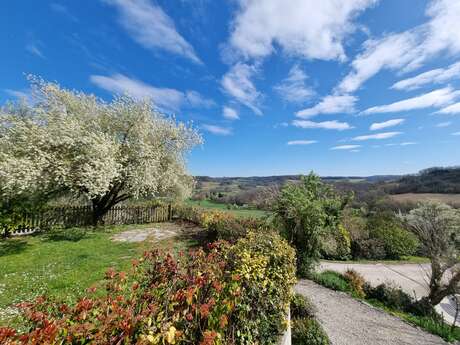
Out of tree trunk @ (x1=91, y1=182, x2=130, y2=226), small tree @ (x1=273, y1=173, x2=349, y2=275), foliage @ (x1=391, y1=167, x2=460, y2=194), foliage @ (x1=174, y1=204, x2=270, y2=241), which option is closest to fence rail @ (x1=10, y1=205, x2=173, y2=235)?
tree trunk @ (x1=91, y1=182, x2=130, y2=226)

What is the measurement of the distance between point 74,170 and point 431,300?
50.0ft

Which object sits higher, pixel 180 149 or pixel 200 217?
pixel 180 149

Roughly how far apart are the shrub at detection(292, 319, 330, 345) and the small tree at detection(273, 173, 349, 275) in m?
2.88

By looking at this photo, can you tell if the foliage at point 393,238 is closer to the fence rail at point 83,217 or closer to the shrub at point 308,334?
the shrub at point 308,334

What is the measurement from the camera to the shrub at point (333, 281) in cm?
755

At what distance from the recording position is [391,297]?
746 cm

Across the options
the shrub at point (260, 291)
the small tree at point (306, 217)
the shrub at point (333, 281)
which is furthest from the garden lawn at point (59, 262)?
the shrub at point (333, 281)

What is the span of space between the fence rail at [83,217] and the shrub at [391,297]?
45.5ft

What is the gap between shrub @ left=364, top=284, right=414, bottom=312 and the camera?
7.32 meters

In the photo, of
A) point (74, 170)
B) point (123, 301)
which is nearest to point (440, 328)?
point (123, 301)

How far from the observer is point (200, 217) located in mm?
15141

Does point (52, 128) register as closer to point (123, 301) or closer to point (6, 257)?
point (6, 257)

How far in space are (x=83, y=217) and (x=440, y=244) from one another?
17.8 meters

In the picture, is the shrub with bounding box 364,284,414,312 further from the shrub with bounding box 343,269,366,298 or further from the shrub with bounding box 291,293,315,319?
the shrub with bounding box 291,293,315,319
